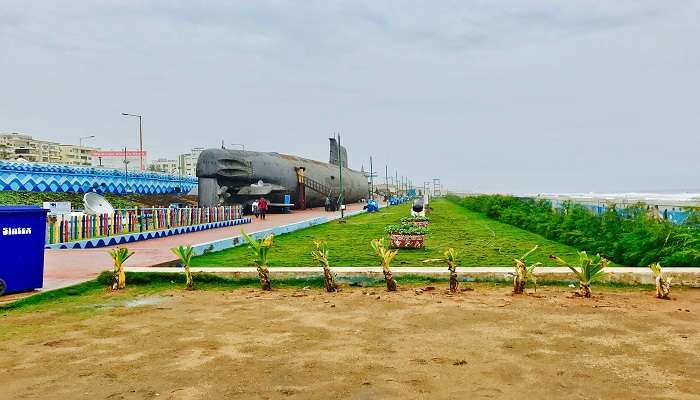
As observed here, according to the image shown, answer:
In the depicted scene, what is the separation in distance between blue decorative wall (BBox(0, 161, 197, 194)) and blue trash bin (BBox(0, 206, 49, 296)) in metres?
31.2

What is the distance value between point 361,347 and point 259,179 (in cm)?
3532

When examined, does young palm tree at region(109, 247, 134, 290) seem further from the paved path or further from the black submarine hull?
the black submarine hull

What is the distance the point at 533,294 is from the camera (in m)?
8.30

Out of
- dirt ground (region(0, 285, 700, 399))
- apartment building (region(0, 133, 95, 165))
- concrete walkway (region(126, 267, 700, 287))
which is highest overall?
apartment building (region(0, 133, 95, 165))

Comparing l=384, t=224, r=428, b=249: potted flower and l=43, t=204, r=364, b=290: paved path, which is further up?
l=384, t=224, r=428, b=249: potted flower

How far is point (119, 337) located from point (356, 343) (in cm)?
275

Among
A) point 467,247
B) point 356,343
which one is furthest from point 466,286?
point 467,247

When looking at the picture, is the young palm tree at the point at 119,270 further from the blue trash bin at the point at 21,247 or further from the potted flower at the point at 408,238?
the potted flower at the point at 408,238

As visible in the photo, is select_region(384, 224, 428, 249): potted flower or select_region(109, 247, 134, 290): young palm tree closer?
select_region(109, 247, 134, 290): young palm tree

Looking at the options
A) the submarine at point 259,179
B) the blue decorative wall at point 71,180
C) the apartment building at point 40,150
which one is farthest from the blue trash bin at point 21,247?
the apartment building at point 40,150

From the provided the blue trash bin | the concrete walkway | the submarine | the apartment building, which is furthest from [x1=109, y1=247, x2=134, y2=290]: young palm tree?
the apartment building

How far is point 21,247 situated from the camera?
848 cm

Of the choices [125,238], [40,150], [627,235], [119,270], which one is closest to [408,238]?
[627,235]

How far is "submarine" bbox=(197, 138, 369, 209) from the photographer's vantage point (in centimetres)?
3691
